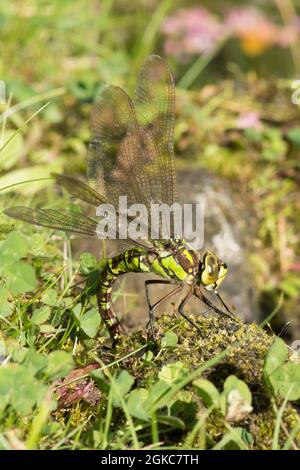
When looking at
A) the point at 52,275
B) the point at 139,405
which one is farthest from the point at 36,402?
the point at 52,275

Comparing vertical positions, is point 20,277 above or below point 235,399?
above

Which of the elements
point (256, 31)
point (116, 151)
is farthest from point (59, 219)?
point (256, 31)

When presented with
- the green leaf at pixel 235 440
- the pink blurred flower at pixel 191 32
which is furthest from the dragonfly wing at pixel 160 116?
the pink blurred flower at pixel 191 32

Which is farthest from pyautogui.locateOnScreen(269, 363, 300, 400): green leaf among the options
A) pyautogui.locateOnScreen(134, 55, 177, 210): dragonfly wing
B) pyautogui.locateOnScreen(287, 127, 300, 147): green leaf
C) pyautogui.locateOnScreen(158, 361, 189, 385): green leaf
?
pyautogui.locateOnScreen(287, 127, 300, 147): green leaf

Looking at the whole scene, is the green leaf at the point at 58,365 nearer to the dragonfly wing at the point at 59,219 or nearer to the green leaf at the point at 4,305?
the green leaf at the point at 4,305

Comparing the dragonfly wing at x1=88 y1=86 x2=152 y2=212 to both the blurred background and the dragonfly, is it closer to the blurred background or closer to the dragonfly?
the dragonfly

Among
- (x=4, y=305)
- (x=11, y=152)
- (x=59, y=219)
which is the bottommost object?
(x=4, y=305)

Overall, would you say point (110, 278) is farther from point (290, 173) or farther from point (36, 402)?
point (290, 173)

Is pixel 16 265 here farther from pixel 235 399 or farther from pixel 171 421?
pixel 235 399
